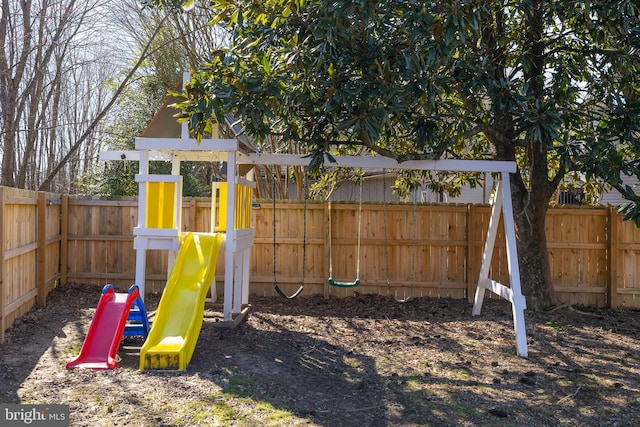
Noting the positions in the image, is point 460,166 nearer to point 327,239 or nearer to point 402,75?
point 402,75

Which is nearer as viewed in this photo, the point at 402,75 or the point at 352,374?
the point at 352,374

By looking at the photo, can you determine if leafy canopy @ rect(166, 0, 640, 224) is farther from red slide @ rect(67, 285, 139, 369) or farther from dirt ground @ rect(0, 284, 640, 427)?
red slide @ rect(67, 285, 139, 369)

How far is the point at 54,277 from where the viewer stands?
981 centimetres

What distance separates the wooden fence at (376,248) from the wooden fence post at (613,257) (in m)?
0.02

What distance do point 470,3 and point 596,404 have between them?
4097 mm

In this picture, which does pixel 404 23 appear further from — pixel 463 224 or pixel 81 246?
pixel 81 246

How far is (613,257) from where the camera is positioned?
9.78 metres

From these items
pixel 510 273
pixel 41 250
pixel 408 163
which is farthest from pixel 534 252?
pixel 41 250

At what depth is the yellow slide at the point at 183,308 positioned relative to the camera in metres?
5.73

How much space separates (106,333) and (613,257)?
7979 mm

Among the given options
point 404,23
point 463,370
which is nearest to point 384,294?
point 463,370

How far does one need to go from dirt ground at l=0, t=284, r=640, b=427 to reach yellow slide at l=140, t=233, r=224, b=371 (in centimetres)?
18

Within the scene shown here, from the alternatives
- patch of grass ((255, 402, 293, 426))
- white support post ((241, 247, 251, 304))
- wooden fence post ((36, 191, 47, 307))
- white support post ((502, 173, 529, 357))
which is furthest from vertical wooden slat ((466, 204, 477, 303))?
wooden fence post ((36, 191, 47, 307))

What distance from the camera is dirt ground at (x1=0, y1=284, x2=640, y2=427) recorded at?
4.71m
